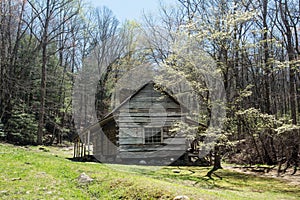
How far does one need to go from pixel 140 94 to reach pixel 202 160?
5424 mm

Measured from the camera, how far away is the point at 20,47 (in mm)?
29406

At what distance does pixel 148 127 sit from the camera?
16.7 m

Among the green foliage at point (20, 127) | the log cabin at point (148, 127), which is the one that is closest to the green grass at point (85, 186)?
the log cabin at point (148, 127)

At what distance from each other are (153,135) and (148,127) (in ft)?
1.77

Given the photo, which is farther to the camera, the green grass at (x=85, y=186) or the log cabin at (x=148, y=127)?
the log cabin at (x=148, y=127)

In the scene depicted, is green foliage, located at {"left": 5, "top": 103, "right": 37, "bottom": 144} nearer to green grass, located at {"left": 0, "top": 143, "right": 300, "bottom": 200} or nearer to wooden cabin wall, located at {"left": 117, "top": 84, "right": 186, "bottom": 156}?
wooden cabin wall, located at {"left": 117, "top": 84, "right": 186, "bottom": 156}

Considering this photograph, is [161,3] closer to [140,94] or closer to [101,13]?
[101,13]

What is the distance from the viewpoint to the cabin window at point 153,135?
16609 mm

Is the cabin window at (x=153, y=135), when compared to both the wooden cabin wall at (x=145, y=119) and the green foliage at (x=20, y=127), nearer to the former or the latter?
the wooden cabin wall at (x=145, y=119)

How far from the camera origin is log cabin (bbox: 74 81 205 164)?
1634 cm

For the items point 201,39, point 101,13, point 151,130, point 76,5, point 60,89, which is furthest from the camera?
point 101,13

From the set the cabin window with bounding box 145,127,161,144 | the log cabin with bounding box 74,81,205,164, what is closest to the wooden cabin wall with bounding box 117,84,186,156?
the log cabin with bounding box 74,81,205,164

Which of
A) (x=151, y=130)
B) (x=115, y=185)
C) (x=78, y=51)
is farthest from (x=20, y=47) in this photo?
(x=115, y=185)

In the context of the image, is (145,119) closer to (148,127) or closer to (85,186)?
(148,127)
